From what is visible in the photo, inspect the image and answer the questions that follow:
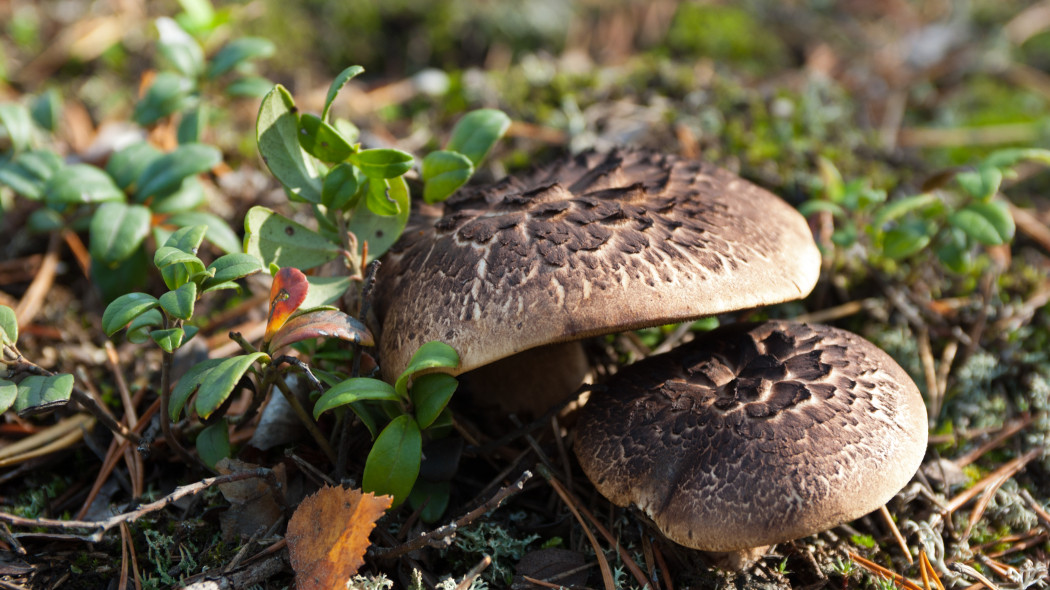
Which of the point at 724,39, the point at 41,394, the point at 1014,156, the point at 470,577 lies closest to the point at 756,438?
the point at 470,577

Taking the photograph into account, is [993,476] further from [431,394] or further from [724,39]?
[724,39]

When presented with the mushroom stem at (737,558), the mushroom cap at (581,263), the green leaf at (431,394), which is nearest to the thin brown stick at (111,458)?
the mushroom cap at (581,263)

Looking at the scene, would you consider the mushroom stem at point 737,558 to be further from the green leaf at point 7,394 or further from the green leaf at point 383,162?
the green leaf at point 7,394

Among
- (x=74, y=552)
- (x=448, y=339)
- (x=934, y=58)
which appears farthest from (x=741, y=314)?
(x=934, y=58)

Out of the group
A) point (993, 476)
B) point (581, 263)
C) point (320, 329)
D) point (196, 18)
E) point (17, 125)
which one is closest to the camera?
point (320, 329)

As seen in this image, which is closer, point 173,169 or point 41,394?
point 41,394

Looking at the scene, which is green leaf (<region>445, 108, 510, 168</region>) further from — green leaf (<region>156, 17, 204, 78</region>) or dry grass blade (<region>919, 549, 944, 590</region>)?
dry grass blade (<region>919, 549, 944, 590</region>)
